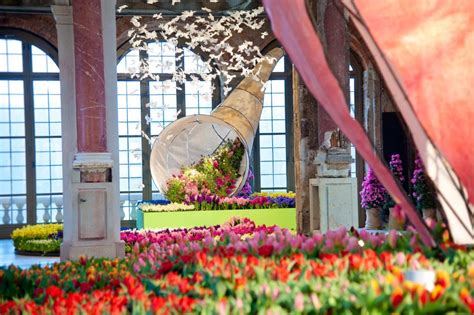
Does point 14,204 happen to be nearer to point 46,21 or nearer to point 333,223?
point 46,21

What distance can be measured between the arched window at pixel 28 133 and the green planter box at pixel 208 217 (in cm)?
554

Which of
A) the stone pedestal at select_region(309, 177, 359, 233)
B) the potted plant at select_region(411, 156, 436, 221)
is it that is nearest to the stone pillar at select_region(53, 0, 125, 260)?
the stone pedestal at select_region(309, 177, 359, 233)

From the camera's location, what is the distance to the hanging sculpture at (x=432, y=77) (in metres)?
4.79

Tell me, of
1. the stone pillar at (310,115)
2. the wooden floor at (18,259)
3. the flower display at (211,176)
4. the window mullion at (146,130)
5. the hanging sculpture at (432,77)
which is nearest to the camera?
the hanging sculpture at (432,77)

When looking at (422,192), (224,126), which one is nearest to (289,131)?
(224,126)

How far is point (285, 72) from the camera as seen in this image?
23578mm

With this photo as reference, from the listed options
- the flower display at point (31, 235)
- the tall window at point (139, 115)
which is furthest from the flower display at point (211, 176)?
the tall window at point (139, 115)

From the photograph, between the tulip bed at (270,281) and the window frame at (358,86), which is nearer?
the tulip bed at (270,281)

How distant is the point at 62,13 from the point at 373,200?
925cm

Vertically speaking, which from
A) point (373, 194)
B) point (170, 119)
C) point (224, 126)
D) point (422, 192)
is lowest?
point (373, 194)

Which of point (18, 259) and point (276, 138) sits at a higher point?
point (276, 138)

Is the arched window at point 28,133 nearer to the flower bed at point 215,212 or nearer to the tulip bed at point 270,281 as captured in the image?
the flower bed at point 215,212

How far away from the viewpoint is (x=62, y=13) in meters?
12.4

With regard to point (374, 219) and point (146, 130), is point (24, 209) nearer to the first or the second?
point (146, 130)
